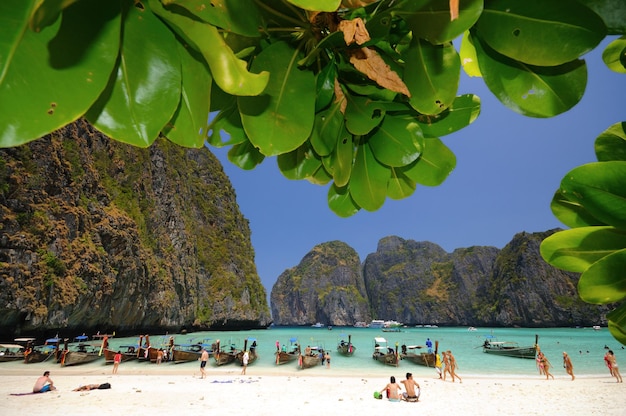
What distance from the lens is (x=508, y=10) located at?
0.63m

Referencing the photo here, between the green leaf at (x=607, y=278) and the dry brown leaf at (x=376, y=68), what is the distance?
635mm

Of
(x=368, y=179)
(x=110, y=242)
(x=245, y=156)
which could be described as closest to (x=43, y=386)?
(x=245, y=156)

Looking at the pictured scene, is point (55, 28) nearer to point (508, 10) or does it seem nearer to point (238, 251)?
point (508, 10)

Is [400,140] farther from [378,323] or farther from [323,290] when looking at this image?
[323,290]

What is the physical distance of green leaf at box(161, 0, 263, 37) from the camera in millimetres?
527

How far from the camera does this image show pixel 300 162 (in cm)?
116

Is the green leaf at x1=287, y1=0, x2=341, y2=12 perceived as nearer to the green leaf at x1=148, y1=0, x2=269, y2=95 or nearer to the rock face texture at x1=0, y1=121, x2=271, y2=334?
the green leaf at x1=148, y1=0, x2=269, y2=95

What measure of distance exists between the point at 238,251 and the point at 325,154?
2760 inches

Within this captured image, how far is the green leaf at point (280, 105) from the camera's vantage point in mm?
729

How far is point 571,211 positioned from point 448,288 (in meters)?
137

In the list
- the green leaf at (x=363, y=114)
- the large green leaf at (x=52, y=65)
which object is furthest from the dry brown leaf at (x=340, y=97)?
the large green leaf at (x=52, y=65)

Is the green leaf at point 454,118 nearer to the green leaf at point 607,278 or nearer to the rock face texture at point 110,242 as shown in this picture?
the green leaf at point 607,278

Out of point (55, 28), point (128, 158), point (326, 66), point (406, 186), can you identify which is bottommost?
point (55, 28)

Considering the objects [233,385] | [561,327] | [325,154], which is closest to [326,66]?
[325,154]
